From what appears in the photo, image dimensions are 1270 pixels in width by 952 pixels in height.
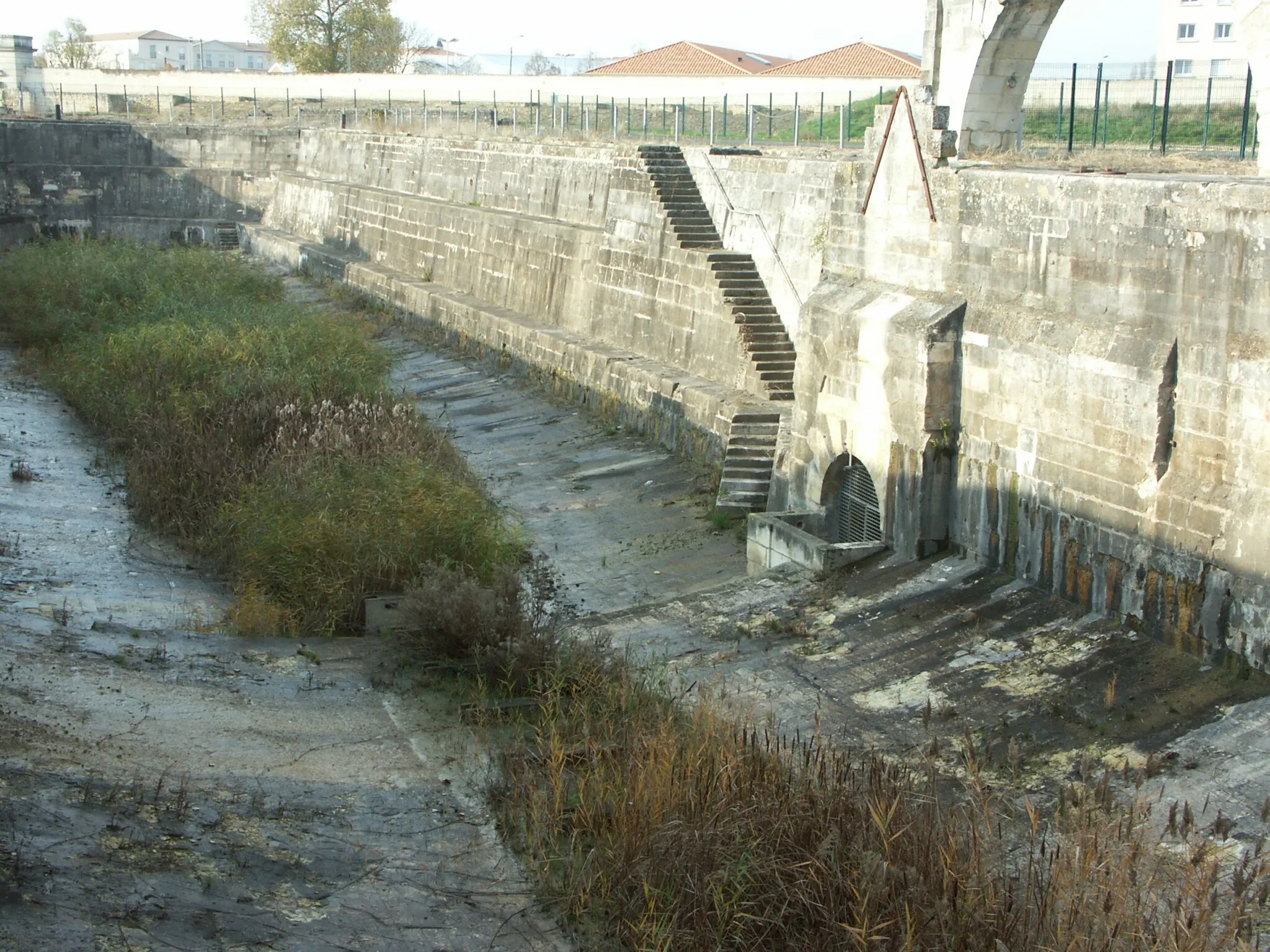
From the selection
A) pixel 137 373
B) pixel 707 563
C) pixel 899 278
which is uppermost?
pixel 899 278

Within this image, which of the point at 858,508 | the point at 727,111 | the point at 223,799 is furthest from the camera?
the point at 727,111

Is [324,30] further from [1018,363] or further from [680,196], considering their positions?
[1018,363]

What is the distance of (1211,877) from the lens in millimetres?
5043

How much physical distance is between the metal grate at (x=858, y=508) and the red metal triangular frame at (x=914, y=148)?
2.31 m

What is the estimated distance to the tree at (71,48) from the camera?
79.6m

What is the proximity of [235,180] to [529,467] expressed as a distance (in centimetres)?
2304

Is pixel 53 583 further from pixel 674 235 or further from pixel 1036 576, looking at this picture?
pixel 674 235

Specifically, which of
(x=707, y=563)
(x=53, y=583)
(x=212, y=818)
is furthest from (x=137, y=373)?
(x=212, y=818)

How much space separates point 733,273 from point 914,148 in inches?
231

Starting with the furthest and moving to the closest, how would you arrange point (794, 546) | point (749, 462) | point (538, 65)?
1. point (538, 65)
2. point (749, 462)
3. point (794, 546)

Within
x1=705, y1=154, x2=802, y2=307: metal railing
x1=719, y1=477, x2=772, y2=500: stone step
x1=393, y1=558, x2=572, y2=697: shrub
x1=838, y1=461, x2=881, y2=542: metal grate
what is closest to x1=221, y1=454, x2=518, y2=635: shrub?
x1=393, y1=558, x2=572, y2=697: shrub

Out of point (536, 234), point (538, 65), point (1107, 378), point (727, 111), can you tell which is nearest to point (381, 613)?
point (1107, 378)

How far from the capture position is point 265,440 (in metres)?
14.6

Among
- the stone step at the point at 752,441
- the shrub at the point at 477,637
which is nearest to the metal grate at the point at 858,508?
the stone step at the point at 752,441
